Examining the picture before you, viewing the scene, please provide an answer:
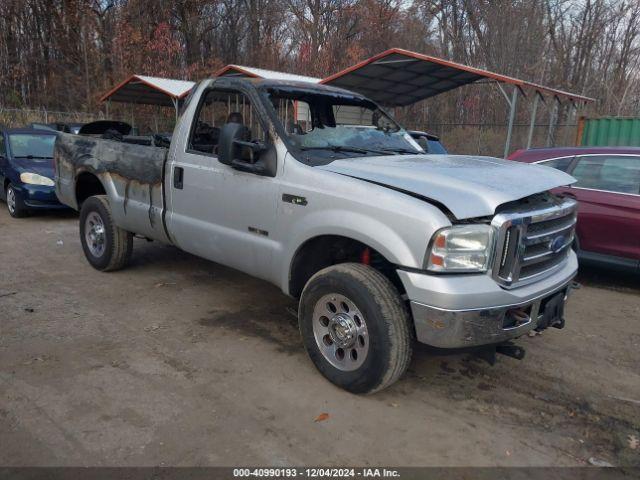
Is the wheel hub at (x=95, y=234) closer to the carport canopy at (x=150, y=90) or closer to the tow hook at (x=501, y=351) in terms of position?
the tow hook at (x=501, y=351)

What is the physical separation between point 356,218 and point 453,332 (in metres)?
0.92

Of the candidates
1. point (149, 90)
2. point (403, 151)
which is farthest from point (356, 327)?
point (149, 90)

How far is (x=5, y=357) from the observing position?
3.89 meters

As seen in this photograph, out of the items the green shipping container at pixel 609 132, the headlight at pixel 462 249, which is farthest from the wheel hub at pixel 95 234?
the green shipping container at pixel 609 132

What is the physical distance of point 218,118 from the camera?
4.96 metres

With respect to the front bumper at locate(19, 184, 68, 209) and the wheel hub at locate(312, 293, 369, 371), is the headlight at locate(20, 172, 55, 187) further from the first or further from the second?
the wheel hub at locate(312, 293, 369, 371)

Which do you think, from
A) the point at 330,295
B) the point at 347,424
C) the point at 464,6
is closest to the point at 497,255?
the point at 330,295

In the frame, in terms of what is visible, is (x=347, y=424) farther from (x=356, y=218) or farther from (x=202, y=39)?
(x=202, y=39)

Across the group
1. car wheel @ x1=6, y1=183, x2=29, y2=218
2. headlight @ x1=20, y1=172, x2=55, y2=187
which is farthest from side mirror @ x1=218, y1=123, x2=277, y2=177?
car wheel @ x1=6, y1=183, x2=29, y2=218

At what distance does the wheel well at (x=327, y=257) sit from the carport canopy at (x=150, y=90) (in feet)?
45.5

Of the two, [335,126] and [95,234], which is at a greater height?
[335,126]

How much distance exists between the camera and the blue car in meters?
8.91

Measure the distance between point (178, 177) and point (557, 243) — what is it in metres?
3.17

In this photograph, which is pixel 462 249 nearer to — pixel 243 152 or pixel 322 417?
pixel 322 417
